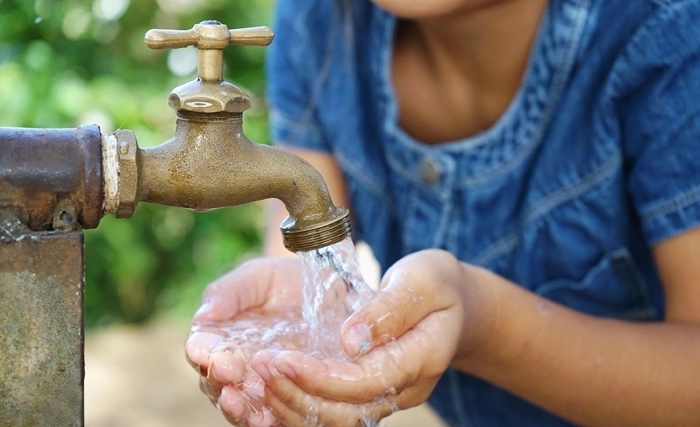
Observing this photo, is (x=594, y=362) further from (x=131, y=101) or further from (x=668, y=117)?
(x=131, y=101)

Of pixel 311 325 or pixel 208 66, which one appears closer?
pixel 208 66

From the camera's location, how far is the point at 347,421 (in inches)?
40.8

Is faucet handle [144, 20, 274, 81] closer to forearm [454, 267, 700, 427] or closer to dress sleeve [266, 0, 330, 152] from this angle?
forearm [454, 267, 700, 427]

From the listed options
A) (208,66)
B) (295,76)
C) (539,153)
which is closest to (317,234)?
(208,66)

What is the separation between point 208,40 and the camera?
0.92 m

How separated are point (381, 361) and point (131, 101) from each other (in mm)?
1863

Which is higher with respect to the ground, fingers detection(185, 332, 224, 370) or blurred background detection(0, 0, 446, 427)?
fingers detection(185, 332, 224, 370)

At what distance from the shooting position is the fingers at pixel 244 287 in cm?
119

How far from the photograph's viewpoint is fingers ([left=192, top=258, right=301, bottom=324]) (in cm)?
119

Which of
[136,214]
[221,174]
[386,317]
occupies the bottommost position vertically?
[136,214]

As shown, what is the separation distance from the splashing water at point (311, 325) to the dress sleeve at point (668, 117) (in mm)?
485

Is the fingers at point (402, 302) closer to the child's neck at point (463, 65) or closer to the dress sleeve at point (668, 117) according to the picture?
the dress sleeve at point (668, 117)

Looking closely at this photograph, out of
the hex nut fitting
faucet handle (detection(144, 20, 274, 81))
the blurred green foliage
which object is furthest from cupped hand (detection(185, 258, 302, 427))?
the blurred green foliage

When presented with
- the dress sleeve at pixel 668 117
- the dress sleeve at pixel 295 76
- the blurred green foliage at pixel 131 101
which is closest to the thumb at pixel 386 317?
the dress sleeve at pixel 668 117
